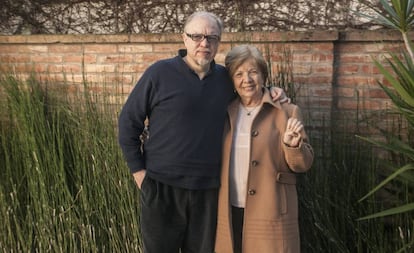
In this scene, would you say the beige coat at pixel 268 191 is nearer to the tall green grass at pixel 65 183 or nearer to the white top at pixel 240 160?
the white top at pixel 240 160

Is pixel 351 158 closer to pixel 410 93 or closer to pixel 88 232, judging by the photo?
pixel 410 93

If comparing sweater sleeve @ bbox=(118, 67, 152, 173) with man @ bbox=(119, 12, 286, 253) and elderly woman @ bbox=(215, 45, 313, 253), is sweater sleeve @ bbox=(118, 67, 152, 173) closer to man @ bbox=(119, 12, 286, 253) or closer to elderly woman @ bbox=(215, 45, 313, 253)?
man @ bbox=(119, 12, 286, 253)

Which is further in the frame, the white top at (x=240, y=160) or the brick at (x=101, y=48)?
the brick at (x=101, y=48)

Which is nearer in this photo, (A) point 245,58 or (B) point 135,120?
(A) point 245,58

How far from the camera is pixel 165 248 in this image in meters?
2.46

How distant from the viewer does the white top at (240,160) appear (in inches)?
92.3

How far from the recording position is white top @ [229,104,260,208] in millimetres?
2344

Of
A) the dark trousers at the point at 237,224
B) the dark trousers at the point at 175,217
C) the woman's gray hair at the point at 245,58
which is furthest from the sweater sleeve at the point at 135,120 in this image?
the dark trousers at the point at 237,224

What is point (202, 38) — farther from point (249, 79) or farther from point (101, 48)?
point (101, 48)

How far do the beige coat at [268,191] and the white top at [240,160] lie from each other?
1.0 inches

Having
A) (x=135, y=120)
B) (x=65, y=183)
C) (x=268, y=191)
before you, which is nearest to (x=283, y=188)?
(x=268, y=191)

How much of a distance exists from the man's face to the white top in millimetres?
334

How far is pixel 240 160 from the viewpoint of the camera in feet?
7.73

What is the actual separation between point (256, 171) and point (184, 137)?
36cm
